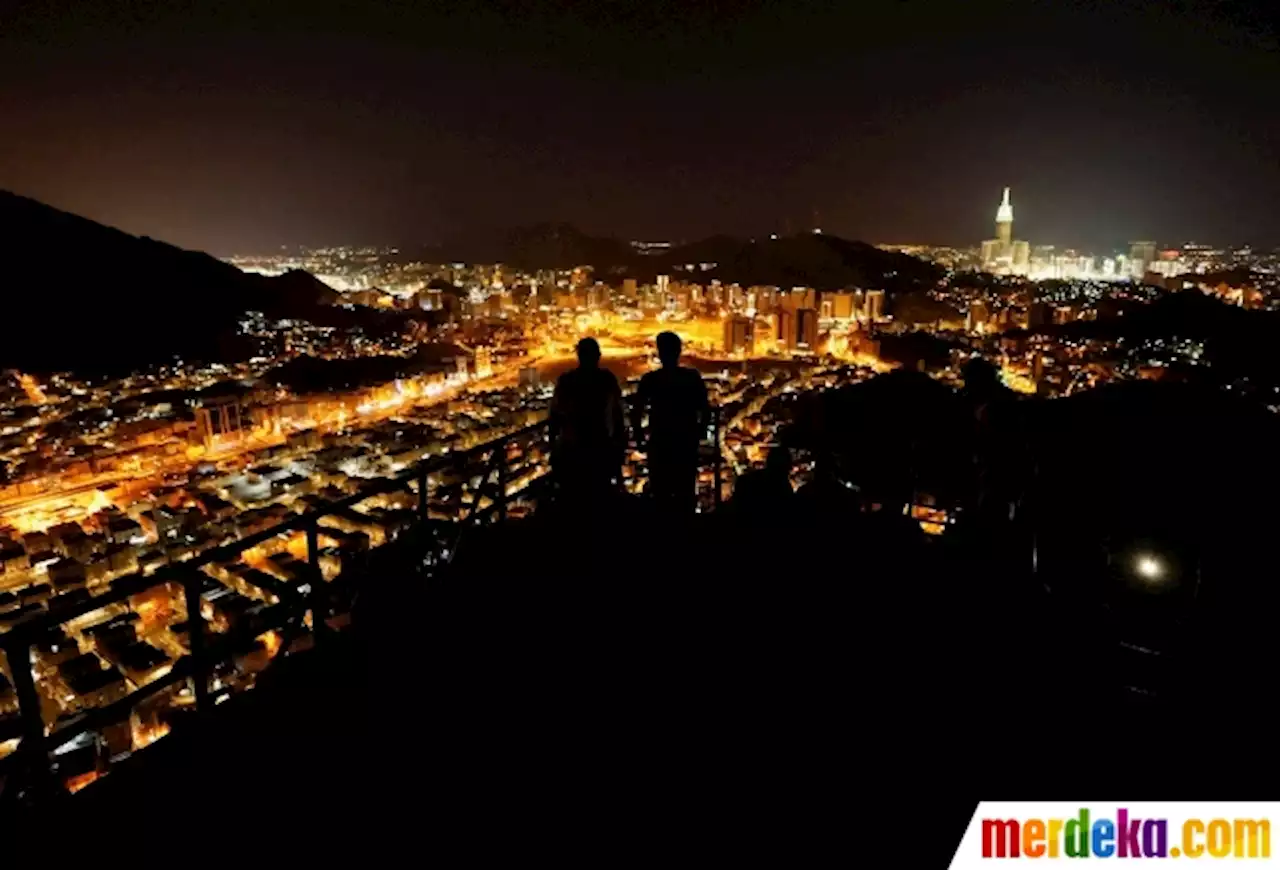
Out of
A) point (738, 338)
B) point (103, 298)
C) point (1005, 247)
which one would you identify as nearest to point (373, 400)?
point (738, 338)

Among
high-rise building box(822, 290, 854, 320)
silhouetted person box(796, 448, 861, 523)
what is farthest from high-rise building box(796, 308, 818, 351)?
silhouetted person box(796, 448, 861, 523)

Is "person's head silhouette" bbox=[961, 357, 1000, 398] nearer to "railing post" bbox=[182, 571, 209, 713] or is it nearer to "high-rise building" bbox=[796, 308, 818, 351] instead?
"railing post" bbox=[182, 571, 209, 713]

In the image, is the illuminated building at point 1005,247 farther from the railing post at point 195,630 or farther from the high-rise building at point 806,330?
the railing post at point 195,630

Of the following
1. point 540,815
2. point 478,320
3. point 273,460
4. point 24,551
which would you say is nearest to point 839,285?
point 478,320

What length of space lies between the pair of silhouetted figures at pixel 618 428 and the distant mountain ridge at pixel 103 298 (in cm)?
4007

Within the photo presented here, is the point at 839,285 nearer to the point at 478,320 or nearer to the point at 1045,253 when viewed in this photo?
the point at 478,320

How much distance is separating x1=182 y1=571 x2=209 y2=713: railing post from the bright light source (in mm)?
4688

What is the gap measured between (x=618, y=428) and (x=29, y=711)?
126 inches

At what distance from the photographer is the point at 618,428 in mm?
4625

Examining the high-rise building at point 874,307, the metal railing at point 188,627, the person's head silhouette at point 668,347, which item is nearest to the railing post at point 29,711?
the metal railing at point 188,627

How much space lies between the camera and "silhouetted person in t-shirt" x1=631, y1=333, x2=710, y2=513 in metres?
4.69

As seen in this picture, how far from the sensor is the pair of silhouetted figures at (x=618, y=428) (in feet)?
A: 14.5

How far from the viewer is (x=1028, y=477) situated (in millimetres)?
4348

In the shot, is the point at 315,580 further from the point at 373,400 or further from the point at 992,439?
the point at 373,400
